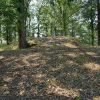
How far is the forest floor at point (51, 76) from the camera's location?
Answer: 36.5 feet

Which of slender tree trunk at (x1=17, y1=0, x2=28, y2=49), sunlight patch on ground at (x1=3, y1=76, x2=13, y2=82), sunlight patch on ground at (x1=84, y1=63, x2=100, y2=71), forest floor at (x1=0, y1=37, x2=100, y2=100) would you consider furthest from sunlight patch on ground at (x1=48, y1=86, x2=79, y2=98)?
slender tree trunk at (x1=17, y1=0, x2=28, y2=49)

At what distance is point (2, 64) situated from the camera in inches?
595

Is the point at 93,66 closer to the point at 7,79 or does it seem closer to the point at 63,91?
the point at 63,91

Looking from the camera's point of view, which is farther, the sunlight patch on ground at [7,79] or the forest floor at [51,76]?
the sunlight patch on ground at [7,79]

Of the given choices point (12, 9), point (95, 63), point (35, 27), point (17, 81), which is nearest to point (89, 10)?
point (12, 9)

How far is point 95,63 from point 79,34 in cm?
4776

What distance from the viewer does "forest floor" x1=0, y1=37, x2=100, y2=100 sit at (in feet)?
36.5

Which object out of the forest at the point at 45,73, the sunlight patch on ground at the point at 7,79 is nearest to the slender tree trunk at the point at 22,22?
the forest at the point at 45,73

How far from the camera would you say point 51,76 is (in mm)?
12664

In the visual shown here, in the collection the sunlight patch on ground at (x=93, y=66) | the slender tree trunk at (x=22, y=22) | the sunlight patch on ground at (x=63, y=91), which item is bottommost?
the sunlight patch on ground at (x=63, y=91)

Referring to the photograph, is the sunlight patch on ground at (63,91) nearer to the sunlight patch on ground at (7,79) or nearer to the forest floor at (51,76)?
the forest floor at (51,76)

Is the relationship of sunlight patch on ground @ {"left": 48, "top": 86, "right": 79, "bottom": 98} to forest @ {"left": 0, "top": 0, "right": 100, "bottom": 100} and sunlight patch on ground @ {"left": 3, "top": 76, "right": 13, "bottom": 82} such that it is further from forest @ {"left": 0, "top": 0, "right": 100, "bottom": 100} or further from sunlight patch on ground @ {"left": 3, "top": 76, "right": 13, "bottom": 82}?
sunlight patch on ground @ {"left": 3, "top": 76, "right": 13, "bottom": 82}

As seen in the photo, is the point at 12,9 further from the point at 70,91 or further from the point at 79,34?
the point at 79,34

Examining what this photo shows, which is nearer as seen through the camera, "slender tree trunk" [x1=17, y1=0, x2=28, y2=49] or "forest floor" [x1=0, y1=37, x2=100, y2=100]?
"forest floor" [x1=0, y1=37, x2=100, y2=100]
